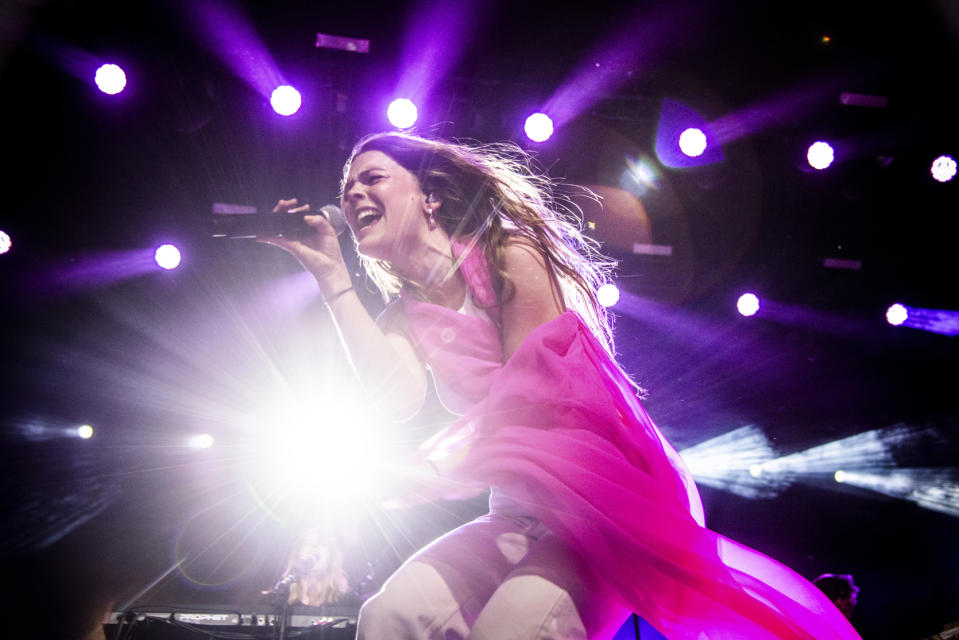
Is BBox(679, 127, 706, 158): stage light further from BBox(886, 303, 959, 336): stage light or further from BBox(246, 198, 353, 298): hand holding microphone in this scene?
BBox(246, 198, 353, 298): hand holding microphone

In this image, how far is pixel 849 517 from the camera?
5.71m

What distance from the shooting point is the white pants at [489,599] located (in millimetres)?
1129

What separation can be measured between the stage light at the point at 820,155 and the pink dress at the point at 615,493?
3.72 m

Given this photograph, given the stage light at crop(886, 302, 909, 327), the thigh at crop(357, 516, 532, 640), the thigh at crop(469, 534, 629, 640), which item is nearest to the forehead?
the thigh at crop(357, 516, 532, 640)

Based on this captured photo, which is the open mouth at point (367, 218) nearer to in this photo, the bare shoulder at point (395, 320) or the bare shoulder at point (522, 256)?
the bare shoulder at point (395, 320)

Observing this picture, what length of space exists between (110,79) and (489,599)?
3673 millimetres

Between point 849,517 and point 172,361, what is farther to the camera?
point 849,517

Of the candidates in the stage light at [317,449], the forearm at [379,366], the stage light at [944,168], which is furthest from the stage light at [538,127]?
the stage light at [944,168]

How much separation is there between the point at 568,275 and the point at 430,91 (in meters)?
2.52

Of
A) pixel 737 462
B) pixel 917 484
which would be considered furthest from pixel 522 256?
pixel 917 484

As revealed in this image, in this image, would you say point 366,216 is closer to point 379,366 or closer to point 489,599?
point 379,366

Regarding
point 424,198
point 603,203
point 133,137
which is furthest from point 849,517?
point 133,137

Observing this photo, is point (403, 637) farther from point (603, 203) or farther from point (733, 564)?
point (603, 203)

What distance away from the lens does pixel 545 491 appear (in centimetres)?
121
